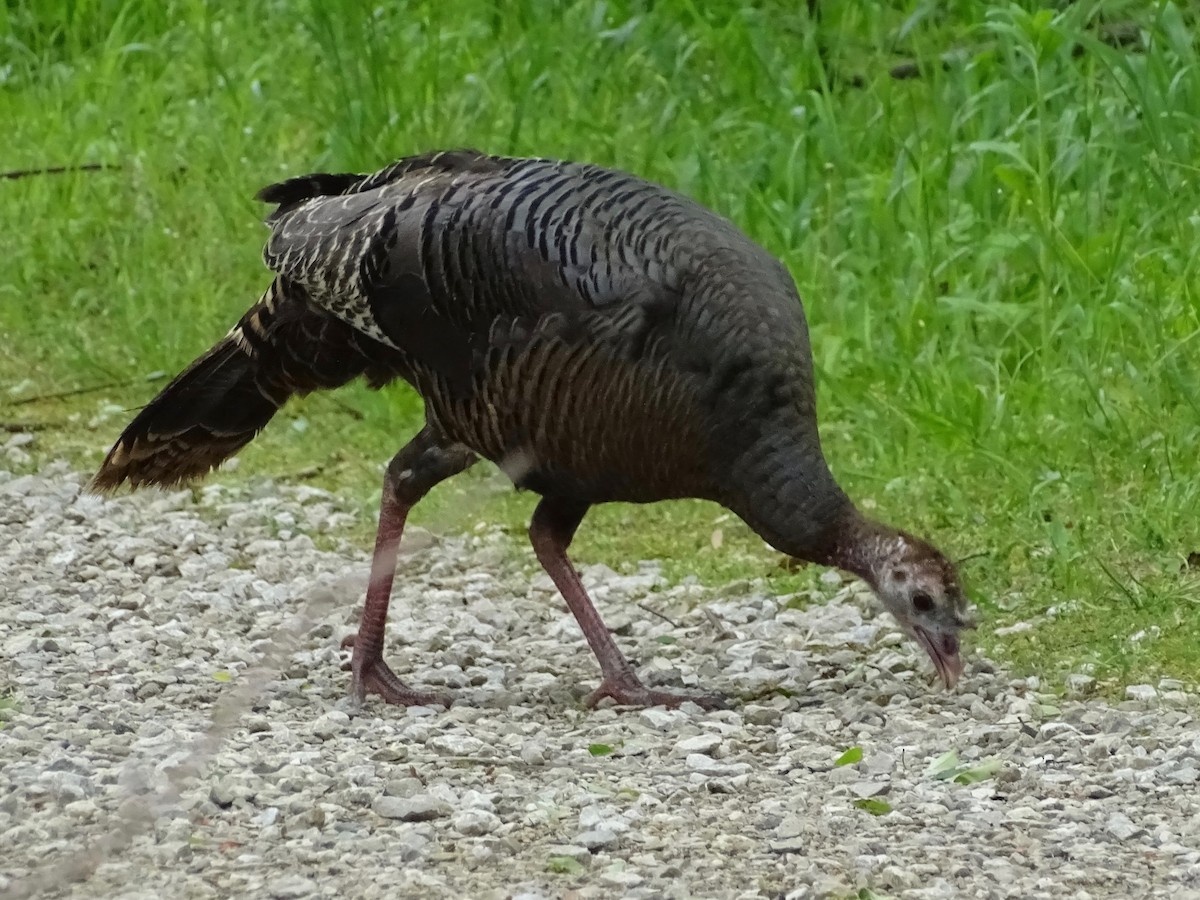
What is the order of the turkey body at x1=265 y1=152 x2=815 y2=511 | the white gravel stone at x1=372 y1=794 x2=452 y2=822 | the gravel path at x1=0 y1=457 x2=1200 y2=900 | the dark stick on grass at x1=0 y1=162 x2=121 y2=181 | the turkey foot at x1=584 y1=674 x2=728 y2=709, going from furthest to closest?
the dark stick on grass at x1=0 y1=162 x2=121 y2=181 < the turkey foot at x1=584 y1=674 x2=728 y2=709 < the turkey body at x1=265 y1=152 x2=815 y2=511 < the white gravel stone at x1=372 y1=794 x2=452 y2=822 < the gravel path at x1=0 y1=457 x2=1200 y2=900

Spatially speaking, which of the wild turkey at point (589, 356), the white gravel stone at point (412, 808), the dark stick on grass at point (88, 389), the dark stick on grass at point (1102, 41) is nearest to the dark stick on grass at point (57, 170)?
the dark stick on grass at point (88, 389)

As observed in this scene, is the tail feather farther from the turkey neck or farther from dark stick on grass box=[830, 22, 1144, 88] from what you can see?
dark stick on grass box=[830, 22, 1144, 88]

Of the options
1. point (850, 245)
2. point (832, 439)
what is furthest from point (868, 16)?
point (832, 439)

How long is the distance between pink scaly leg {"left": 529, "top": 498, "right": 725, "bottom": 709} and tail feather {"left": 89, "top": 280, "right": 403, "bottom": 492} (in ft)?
1.85

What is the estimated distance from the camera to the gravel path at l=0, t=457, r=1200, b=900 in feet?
11.8

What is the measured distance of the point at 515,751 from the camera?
454 cm

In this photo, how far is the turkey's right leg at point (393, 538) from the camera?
5.18m

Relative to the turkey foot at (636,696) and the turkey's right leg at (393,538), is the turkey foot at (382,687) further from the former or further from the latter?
the turkey foot at (636,696)

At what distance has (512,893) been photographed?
346 cm

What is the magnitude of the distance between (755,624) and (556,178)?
151cm

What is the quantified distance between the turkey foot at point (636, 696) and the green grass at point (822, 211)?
2.82 feet

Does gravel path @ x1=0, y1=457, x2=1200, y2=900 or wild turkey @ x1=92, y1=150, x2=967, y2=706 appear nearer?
gravel path @ x1=0, y1=457, x2=1200, y2=900

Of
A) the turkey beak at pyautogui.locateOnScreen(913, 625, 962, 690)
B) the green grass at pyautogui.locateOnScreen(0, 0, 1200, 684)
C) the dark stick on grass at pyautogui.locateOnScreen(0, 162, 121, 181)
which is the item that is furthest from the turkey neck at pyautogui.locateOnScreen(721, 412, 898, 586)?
the dark stick on grass at pyautogui.locateOnScreen(0, 162, 121, 181)

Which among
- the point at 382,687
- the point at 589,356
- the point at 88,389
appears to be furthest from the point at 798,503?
the point at 88,389
